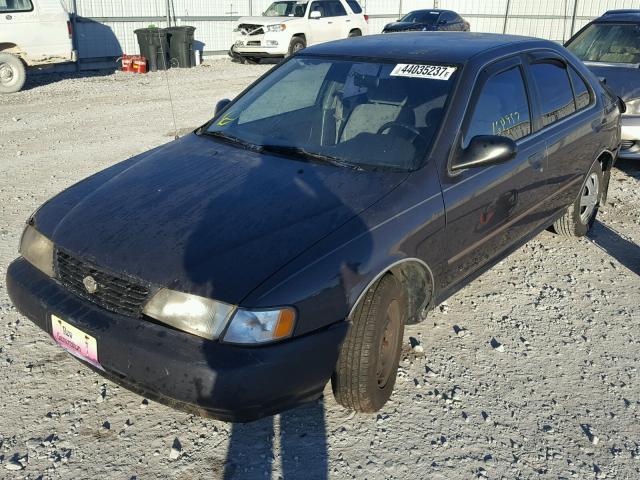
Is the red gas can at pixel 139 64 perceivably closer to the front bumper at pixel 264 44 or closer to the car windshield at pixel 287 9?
the front bumper at pixel 264 44

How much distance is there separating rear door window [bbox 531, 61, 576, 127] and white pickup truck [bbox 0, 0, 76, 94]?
1087cm

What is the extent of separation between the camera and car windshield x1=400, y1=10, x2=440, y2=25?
20219mm

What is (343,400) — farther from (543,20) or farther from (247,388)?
(543,20)

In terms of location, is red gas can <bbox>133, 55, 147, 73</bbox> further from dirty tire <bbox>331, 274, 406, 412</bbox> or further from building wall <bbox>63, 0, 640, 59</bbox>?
dirty tire <bbox>331, 274, 406, 412</bbox>

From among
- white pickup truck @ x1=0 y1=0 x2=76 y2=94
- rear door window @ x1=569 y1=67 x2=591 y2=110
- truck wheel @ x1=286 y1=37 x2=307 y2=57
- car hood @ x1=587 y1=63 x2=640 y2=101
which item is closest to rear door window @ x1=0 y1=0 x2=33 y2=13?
white pickup truck @ x1=0 y1=0 x2=76 y2=94

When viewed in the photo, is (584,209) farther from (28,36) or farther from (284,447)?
(28,36)

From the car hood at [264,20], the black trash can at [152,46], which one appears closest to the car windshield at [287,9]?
the car hood at [264,20]

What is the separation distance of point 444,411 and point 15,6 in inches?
476

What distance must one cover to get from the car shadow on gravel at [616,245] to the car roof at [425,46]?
181cm

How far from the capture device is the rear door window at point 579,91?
4594 millimetres

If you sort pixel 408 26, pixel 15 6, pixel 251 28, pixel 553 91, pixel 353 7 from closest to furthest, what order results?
pixel 553 91 < pixel 15 6 < pixel 251 28 < pixel 353 7 < pixel 408 26

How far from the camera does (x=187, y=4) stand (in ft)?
62.2

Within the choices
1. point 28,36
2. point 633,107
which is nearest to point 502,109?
point 633,107

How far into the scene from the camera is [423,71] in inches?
140
